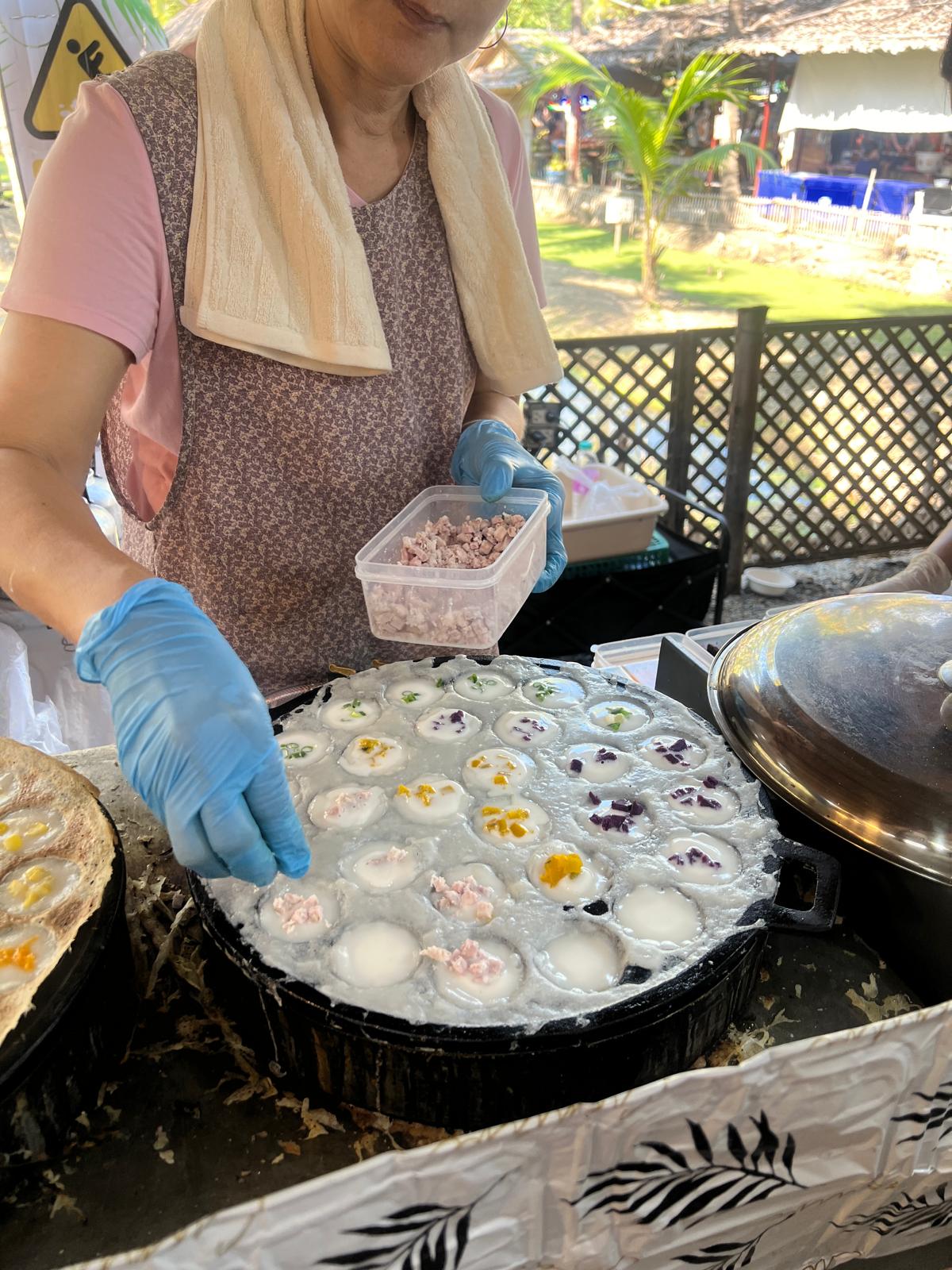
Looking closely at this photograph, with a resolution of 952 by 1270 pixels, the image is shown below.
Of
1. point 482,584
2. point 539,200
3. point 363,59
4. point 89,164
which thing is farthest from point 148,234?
point 539,200

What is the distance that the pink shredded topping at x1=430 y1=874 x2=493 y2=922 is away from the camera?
115cm

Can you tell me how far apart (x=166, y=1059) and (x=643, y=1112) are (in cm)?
58

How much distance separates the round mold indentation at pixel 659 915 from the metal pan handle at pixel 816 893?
10 centimetres

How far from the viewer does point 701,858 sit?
1.23m

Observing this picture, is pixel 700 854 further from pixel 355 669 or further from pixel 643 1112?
pixel 355 669

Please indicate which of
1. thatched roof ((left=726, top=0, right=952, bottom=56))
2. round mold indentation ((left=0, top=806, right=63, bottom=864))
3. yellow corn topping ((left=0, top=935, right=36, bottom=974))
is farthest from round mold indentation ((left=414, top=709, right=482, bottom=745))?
thatched roof ((left=726, top=0, right=952, bottom=56))

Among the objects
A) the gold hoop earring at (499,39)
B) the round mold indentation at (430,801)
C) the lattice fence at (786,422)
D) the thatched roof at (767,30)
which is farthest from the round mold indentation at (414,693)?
the thatched roof at (767,30)

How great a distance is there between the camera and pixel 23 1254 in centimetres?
86

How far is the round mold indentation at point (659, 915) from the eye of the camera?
1.11 meters

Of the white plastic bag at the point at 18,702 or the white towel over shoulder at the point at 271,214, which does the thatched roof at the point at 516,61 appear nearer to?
the white plastic bag at the point at 18,702

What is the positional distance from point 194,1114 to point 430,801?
529 millimetres

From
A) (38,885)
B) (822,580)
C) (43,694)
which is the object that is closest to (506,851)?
(38,885)

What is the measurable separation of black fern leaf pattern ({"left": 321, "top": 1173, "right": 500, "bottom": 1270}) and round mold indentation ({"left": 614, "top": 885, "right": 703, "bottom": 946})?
364mm

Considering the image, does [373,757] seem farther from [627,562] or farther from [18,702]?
[627,562]
